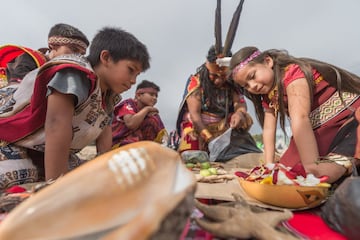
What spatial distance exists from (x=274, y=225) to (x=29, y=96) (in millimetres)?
956

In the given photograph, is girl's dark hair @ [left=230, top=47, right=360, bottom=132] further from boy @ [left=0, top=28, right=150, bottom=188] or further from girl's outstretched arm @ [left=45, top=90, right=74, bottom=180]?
girl's outstretched arm @ [left=45, top=90, right=74, bottom=180]

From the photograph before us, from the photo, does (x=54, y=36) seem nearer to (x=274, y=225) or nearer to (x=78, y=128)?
(x=78, y=128)

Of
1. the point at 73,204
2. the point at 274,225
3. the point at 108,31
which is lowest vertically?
the point at 274,225

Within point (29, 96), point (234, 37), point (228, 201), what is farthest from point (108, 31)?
point (234, 37)

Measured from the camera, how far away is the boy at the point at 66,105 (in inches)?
37.9

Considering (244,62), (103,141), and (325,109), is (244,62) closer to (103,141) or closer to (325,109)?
(325,109)

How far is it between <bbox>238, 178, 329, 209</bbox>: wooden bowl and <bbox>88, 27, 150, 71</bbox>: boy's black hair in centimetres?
75

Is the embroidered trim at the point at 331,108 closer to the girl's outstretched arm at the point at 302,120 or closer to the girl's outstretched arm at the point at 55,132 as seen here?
the girl's outstretched arm at the point at 302,120

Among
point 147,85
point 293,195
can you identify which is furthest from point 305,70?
point 147,85

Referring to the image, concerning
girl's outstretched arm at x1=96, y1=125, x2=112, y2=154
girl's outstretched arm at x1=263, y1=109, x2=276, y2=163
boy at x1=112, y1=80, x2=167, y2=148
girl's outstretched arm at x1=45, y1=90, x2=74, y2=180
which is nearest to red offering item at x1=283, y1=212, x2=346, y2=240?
girl's outstretched arm at x1=45, y1=90, x2=74, y2=180

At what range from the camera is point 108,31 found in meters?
1.30

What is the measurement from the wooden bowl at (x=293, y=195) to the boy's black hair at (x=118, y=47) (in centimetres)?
75

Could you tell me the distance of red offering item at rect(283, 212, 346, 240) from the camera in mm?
552

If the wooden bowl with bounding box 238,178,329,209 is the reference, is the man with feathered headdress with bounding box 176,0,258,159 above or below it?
below
